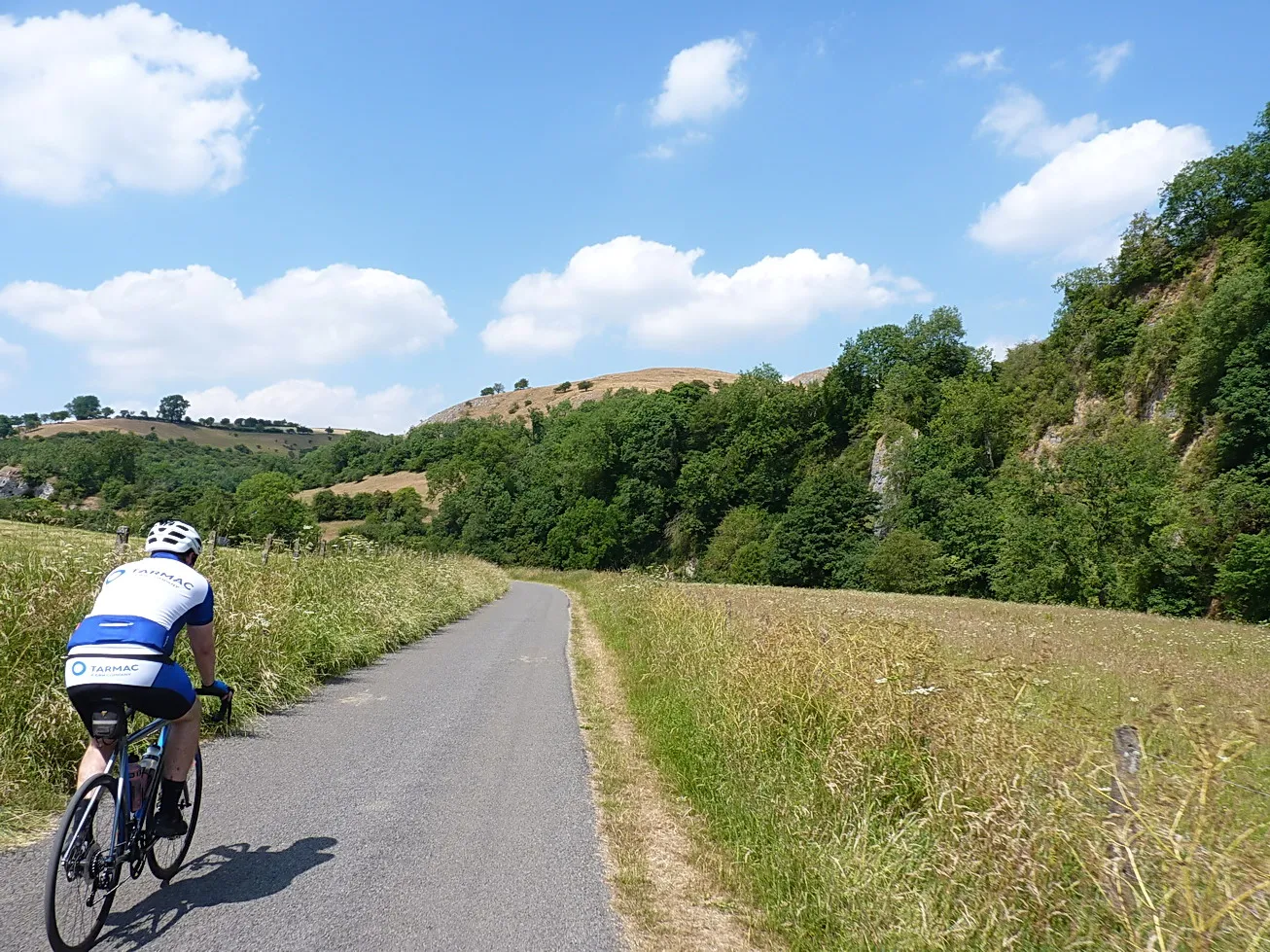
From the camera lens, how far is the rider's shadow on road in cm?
379

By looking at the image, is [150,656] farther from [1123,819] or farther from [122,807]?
[1123,819]

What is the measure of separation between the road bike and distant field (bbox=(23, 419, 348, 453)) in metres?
Answer: 118

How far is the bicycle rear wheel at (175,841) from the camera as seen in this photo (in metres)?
4.13

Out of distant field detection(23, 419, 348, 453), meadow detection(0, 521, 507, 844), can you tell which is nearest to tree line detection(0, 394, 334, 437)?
distant field detection(23, 419, 348, 453)

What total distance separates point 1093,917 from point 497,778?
468 centimetres

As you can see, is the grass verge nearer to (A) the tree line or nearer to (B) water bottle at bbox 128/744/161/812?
(B) water bottle at bbox 128/744/161/812

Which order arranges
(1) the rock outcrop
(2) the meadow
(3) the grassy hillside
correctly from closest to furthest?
(3) the grassy hillside → (2) the meadow → (1) the rock outcrop

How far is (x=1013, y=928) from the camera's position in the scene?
3588 millimetres

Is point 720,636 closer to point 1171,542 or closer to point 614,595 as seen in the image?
point 614,595

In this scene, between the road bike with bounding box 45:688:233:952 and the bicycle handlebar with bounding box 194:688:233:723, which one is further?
the bicycle handlebar with bounding box 194:688:233:723

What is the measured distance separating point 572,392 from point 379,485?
50.7 metres

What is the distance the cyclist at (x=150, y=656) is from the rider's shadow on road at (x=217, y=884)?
33 cm

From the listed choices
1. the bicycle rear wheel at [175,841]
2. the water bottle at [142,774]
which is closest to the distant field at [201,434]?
the bicycle rear wheel at [175,841]

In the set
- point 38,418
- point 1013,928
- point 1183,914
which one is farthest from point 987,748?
point 38,418
